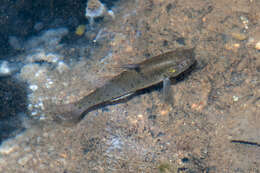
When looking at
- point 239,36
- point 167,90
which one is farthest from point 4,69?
point 239,36

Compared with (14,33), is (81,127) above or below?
below

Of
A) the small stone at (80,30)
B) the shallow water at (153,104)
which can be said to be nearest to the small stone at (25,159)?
the shallow water at (153,104)

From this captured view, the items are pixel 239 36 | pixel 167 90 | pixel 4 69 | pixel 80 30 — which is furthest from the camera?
pixel 80 30

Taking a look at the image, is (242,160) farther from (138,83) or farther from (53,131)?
(53,131)

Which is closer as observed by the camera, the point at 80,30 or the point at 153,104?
the point at 153,104

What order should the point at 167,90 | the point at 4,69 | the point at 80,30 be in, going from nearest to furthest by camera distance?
the point at 167,90 < the point at 4,69 < the point at 80,30

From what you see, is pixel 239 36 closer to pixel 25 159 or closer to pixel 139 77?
pixel 139 77

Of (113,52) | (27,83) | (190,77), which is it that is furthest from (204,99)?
(27,83)

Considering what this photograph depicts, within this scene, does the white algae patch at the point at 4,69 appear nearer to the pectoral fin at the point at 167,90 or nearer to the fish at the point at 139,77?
the fish at the point at 139,77
